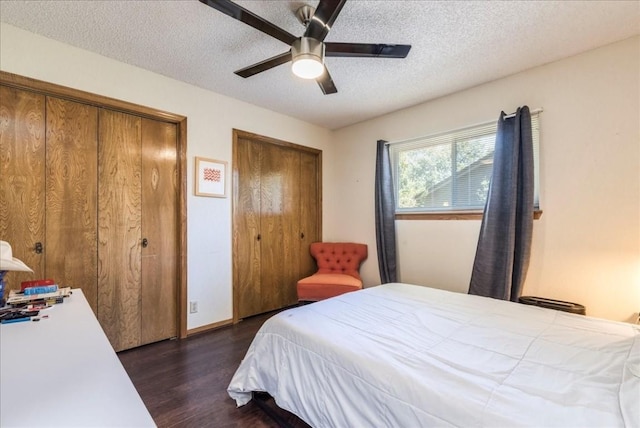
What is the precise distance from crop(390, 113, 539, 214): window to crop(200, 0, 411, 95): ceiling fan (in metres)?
1.62

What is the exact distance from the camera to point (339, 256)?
12.6ft

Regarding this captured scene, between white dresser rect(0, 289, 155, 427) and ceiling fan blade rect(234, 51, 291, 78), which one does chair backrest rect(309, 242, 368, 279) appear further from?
white dresser rect(0, 289, 155, 427)

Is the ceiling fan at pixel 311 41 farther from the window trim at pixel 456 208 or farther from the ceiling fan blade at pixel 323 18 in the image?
the window trim at pixel 456 208

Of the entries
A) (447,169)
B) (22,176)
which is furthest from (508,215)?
(22,176)

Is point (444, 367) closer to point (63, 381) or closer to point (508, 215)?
point (63, 381)

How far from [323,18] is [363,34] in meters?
0.68

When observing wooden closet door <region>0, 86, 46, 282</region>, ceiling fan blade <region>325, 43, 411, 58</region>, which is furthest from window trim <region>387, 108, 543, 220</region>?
wooden closet door <region>0, 86, 46, 282</region>

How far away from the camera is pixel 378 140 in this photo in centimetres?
369

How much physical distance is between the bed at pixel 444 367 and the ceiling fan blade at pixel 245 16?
66.2 inches

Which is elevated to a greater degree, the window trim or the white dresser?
the window trim

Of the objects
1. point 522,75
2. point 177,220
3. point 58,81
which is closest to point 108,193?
point 177,220

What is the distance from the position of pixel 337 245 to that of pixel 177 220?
2017 millimetres

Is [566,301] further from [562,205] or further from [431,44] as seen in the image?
[431,44]

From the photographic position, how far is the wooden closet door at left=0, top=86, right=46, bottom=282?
2.00 metres
